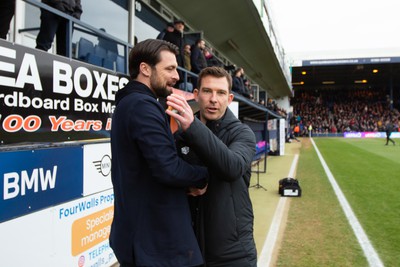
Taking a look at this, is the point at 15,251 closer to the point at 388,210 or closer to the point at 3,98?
the point at 3,98

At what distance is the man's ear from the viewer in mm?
1604

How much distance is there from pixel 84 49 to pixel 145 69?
4449 millimetres

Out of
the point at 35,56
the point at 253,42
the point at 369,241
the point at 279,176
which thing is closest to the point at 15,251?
the point at 35,56

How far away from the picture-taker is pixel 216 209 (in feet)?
5.64

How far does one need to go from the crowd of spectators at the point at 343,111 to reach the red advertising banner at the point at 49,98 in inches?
1912

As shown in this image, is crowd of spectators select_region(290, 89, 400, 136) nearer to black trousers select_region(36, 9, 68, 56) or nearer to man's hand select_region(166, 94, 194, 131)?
black trousers select_region(36, 9, 68, 56)

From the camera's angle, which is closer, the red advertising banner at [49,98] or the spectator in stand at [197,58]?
the red advertising banner at [49,98]

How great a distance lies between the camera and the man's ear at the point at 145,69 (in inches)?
63.2

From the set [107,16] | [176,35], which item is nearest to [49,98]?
[107,16]

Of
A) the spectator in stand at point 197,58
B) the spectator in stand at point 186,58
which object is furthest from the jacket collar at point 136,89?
the spectator in stand at point 197,58

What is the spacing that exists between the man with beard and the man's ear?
117mm

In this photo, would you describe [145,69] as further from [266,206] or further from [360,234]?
[266,206]

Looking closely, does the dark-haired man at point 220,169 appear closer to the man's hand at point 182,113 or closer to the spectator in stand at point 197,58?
the man's hand at point 182,113

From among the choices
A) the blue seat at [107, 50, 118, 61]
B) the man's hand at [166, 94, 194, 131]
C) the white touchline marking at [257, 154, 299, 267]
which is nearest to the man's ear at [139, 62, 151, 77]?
the man's hand at [166, 94, 194, 131]
